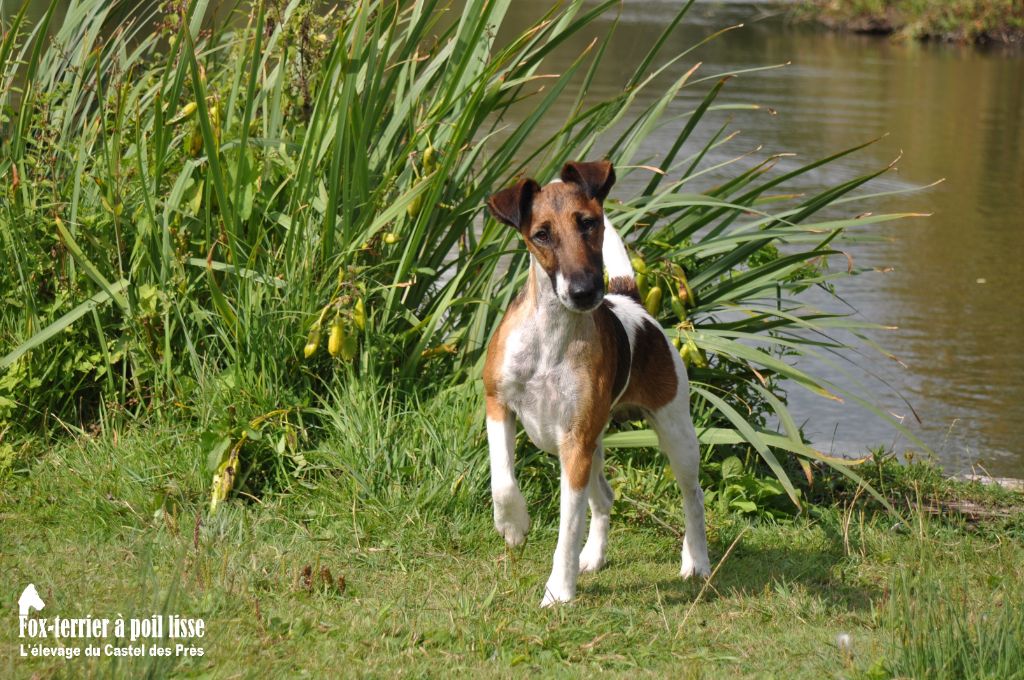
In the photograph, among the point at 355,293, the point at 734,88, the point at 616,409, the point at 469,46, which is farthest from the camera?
the point at 734,88

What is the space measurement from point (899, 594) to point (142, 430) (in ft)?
10.5

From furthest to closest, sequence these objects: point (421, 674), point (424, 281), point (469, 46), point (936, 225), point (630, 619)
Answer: point (936, 225) → point (424, 281) → point (469, 46) → point (630, 619) → point (421, 674)

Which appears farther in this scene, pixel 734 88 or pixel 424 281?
pixel 734 88

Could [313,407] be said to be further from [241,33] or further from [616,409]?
[241,33]

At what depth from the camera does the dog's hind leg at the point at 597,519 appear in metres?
4.78

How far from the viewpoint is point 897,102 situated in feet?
59.5

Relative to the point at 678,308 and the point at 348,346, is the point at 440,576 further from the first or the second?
the point at 678,308

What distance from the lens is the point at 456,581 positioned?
452 cm

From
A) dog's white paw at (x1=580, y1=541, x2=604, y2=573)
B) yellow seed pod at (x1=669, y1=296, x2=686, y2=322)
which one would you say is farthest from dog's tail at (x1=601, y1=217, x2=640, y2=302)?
dog's white paw at (x1=580, y1=541, x2=604, y2=573)

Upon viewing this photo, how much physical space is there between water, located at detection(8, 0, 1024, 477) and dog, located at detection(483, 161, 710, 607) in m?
1.54

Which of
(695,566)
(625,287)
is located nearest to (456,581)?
(695,566)

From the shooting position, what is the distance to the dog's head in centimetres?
397

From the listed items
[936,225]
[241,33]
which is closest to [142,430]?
[241,33]

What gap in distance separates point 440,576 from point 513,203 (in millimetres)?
1445
